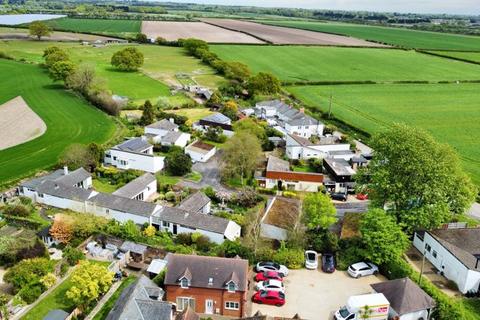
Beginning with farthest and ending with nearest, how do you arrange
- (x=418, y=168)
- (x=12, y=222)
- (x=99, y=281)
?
(x=12, y=222) → (x=418, y=168) → (x=99, y=281)

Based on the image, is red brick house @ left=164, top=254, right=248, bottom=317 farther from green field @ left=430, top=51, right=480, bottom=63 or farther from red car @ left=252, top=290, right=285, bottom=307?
green field @ left=430, top=51, right=480, bottom=63

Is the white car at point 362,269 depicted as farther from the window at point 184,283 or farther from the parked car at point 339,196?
→ the parked car at point 339,196

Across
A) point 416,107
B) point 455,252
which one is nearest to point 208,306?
point 455,252

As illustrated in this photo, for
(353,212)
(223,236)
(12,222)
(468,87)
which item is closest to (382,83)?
(468,87)

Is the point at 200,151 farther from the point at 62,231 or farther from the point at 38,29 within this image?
the point at 38,29

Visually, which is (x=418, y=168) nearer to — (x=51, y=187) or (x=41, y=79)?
(x=51, y=187)

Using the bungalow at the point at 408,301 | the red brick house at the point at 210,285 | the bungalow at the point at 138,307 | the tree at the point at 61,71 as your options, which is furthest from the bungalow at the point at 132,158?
the tree at the point at 61,71
